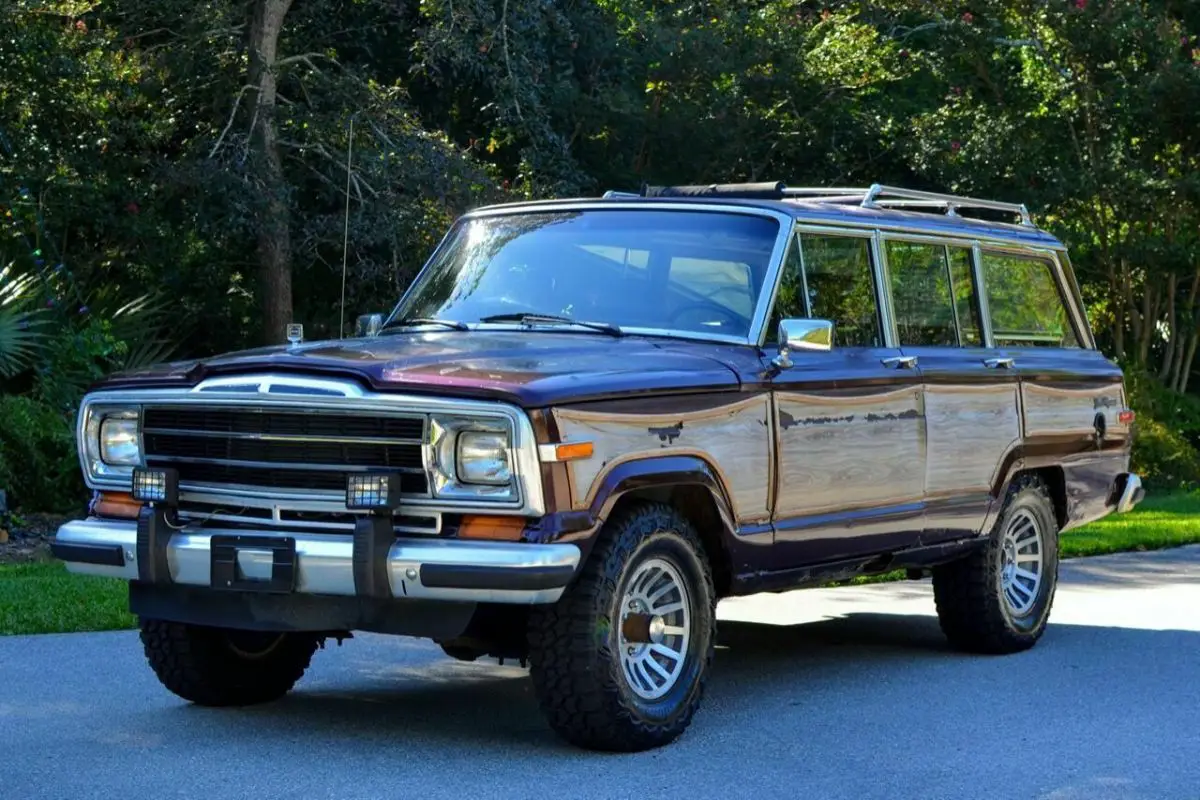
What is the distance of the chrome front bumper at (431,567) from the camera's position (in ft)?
20.3

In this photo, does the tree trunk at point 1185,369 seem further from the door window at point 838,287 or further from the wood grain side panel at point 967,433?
the door window at point 838,287

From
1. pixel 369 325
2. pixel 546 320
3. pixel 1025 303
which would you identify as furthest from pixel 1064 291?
pixel 369 325

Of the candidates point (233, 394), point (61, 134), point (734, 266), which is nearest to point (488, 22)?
point (61, 134)

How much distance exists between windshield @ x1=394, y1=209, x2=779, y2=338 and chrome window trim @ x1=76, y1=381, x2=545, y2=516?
1.53 meters

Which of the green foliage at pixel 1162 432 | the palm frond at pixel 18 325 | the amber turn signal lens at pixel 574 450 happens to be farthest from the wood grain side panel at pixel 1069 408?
the green foliage at pixel 1162 432

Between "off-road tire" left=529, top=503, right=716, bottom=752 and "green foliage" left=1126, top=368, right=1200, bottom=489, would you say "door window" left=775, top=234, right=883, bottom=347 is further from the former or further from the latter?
"green foliage" left=1126, top=368, right=1200, bottom=489

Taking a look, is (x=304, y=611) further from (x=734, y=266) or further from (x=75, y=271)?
(x=75, y=271)

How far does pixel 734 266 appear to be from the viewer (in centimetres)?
791

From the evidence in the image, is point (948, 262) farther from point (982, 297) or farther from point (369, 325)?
point (369, 325)

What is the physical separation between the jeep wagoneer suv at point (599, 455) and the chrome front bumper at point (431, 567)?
1 centimetres

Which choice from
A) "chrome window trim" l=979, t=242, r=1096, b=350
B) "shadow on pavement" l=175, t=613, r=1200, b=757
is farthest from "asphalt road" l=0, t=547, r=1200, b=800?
"chrome window trim" l=979, t=242, r=1096, b=350

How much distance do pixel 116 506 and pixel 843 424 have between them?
2911 millimetres

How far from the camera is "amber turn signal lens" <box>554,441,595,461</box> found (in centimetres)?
631

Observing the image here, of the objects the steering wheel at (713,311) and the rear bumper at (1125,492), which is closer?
the steering wheel at (713,311)
